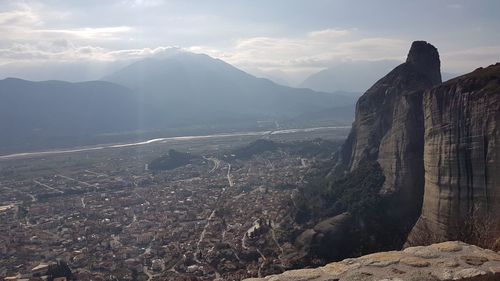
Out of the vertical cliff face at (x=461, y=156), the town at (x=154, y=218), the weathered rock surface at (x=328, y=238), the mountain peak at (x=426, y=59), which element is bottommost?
the town at (x=154, y=218)

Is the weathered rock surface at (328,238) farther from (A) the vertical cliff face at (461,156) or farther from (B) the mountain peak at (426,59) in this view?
(B) the mountain peak at (426,59)

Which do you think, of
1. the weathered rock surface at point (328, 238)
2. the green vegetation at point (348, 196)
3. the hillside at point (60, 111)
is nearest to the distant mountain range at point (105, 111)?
the hillside at point (60, 111)

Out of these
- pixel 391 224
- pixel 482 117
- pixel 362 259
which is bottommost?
pixel 391 224

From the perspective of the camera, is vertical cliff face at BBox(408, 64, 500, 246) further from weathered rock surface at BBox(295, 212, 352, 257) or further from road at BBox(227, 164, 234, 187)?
road at BBox(227, 164, 234, 187)

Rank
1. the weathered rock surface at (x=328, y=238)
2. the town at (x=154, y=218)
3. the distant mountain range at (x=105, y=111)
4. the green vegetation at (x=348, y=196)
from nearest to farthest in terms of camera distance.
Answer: the weathered rock surface at (x=328, y=238), the town at (x=154, y=218), the green vegetation at (x=348, y=196), the distant mountain range at (x=105, y=111)

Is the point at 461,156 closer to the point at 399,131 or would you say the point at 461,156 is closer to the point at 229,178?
the point at 399,131

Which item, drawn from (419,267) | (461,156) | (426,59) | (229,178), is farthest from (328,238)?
(229,178)

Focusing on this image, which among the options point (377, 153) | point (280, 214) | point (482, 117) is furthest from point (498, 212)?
point (280, 214)

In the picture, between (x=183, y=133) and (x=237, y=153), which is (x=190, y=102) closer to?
(x=183, y=133)
